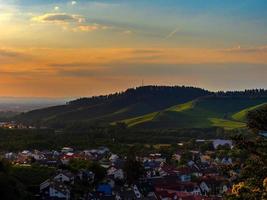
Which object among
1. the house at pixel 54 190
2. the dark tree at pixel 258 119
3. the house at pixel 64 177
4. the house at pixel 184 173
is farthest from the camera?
the house at pixel 184 173

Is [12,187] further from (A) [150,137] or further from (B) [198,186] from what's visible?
(A) [150,137]

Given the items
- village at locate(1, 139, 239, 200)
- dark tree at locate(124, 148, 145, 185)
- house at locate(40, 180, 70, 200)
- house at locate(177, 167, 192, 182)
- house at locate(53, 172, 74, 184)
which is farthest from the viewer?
house at locate(177, 167, 192, 182)

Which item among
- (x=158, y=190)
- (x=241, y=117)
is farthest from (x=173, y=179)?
(x=241, y=117)

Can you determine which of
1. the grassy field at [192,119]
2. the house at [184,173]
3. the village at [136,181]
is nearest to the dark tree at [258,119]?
the village at [136,181]

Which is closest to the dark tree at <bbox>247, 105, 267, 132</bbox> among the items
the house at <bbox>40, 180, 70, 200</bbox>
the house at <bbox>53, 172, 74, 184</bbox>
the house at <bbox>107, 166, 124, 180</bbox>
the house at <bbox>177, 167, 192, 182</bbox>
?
the house at <bbox>40, 180, 70, 200</bbox>

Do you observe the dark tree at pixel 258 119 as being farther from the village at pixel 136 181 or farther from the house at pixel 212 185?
the house at pixel 212 185

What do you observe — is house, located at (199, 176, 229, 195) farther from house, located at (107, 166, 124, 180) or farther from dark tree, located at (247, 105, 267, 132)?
dark tree, located at (247, 105, 267, 132)

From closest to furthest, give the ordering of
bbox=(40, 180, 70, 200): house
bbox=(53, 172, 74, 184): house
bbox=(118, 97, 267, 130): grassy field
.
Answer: bbox=(40, 180, 70, 200): house → bbox=(53, 172, 74, 184): house → bbox=(118, 97, 267, 130): grassy field

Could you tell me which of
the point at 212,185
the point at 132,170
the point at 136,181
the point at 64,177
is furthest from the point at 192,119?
the point at 64,177

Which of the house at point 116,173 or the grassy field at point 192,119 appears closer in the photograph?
the house at point 116,173

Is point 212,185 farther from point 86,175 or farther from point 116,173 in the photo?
point 86,175
